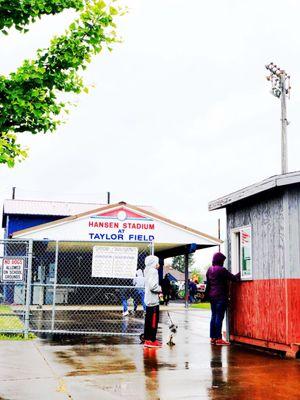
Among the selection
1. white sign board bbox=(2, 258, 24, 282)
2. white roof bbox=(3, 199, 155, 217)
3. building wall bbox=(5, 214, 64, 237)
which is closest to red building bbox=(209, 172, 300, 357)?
A: white sign board bbox=(2, 258, 24, 282)

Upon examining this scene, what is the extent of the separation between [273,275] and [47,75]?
6.43 metres

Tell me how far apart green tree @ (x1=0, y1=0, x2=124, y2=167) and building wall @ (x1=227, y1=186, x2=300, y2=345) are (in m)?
4.79

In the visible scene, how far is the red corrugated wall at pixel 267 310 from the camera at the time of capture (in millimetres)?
9492

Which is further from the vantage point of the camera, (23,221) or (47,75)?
(23,221)

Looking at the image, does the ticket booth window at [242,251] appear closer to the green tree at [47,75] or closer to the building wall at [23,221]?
the green tree at [47,75]

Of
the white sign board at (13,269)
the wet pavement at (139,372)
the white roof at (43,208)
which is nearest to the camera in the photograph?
the wet pavement at (139,372)

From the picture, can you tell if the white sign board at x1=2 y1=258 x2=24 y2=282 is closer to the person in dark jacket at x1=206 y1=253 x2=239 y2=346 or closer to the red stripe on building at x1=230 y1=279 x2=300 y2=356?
the person in dark jacket at x1=206 y1=253 x2=239 y2=346

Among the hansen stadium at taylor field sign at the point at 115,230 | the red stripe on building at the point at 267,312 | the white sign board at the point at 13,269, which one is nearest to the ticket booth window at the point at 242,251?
the red stripe on building at the point at 267,312

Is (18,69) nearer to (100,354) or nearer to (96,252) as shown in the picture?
(96,252)

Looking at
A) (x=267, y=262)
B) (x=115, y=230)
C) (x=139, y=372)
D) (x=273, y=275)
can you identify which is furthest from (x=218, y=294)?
(x=115, y=230)

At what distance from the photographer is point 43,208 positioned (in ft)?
123

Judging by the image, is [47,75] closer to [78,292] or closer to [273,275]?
[273,275]

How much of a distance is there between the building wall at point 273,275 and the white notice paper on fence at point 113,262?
7.69 feet

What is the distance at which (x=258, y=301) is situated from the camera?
416 inches
